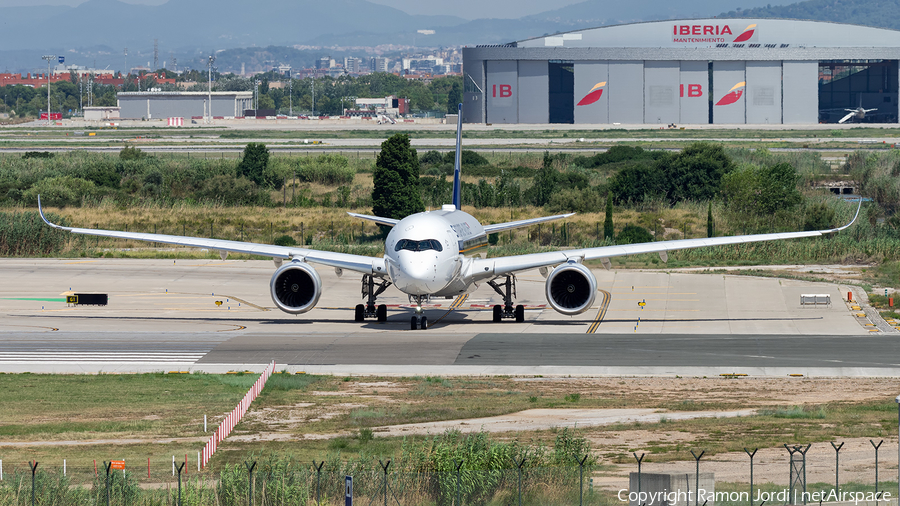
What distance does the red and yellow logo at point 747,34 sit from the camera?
639 ft

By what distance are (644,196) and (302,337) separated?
5471 cm

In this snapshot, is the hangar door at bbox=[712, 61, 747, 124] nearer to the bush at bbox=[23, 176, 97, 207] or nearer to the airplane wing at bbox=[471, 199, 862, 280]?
the bush at bbox=[23, 176, 97, 207]

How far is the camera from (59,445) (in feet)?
86.2

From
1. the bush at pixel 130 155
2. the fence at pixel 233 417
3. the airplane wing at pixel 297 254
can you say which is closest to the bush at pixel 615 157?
the bush at pixel 130 155

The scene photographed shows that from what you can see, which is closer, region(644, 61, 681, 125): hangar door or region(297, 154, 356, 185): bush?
region(297, 154, 356, 185): bush

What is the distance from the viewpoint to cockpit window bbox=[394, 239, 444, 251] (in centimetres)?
4150

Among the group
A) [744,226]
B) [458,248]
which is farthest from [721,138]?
[458,248]

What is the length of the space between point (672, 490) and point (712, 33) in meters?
189

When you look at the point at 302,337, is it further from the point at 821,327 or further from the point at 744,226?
the point at 744,226

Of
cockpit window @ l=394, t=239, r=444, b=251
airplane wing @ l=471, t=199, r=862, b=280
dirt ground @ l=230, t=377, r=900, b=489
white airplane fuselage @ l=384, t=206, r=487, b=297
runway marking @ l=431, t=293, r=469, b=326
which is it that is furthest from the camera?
runway marking @ l=431, t=293, r=469, b=326

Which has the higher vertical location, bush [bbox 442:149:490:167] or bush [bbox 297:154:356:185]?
bush [bbox 442:149:490:167]

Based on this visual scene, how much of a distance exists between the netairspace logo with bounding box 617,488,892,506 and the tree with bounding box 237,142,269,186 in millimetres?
90249

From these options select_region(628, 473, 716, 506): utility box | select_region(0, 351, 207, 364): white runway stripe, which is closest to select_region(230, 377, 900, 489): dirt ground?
select_region(628, 473, 716, 506): utility box

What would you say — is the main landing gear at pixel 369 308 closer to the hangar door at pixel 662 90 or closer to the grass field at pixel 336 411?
the grass field at pixel 336 411
